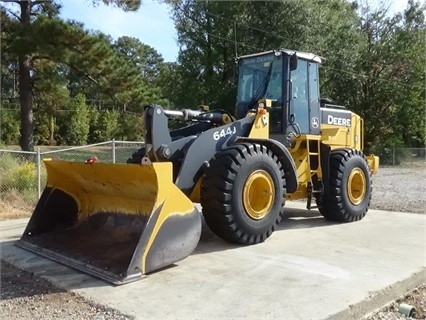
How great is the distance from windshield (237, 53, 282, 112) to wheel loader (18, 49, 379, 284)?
0.02 meters

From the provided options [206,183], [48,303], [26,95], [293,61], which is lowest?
[48,303]

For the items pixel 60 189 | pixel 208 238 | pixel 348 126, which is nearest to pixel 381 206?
pixel 348 126

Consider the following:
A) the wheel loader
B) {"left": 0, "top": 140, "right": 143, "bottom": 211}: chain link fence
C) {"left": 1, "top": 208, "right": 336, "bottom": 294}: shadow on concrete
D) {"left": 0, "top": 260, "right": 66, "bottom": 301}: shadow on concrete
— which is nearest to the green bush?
{"left": 0, "top": 140, "right": 143, "bottom": 211}: chain link fence

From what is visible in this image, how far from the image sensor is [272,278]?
14.7ft

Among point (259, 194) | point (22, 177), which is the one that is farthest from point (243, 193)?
point (22, 177)

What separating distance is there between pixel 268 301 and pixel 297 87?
4048 mm

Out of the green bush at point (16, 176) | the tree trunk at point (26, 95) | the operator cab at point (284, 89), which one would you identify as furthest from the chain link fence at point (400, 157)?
the green bush at point (16, 176)

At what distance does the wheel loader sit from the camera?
4.62 m

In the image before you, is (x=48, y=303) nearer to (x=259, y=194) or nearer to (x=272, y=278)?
(x=272, y=278)

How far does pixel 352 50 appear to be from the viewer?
82.6ft

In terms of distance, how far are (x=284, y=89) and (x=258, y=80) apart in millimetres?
539

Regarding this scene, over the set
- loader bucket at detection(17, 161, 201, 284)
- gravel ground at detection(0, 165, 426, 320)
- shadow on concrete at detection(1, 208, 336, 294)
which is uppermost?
loader bucket at detection(17, 161, 201, 284)

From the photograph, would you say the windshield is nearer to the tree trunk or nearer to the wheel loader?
the wheel loader

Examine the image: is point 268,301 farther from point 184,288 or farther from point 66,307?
point 66,307
